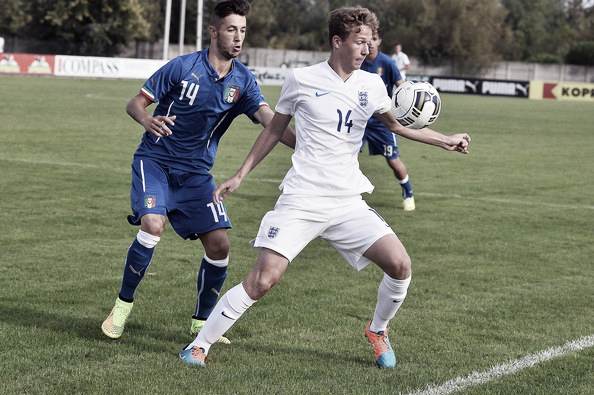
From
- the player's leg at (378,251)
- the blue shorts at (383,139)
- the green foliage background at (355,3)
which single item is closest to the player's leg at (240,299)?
the player's leg at (378,251)

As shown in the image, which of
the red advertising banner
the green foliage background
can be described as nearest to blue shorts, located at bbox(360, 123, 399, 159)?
the red advertising banner

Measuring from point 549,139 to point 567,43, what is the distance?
3037 inches

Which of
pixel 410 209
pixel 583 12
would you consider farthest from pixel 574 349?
pixel 583 12

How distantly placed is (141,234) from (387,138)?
21.5 ft

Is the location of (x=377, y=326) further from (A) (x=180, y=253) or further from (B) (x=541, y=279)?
(A) (x=180, y=253)

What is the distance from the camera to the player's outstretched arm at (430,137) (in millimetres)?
4855

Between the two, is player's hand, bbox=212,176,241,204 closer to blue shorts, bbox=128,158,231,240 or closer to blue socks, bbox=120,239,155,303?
blue shorts, bbox=128,158,231,240

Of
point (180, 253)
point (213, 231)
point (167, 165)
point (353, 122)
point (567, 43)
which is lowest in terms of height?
point (180, 253)

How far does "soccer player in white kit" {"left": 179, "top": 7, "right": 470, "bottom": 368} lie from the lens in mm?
4594

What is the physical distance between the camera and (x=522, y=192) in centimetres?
1273

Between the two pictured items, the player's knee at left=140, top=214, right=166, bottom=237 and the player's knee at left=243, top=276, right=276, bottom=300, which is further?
the player's knee at left=140, top=214, right=166, bottom=237

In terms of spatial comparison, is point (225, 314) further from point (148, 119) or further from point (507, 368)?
point (507, 368)

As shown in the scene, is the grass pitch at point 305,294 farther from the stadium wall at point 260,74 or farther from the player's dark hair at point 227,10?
the stadium wall at point 260,74

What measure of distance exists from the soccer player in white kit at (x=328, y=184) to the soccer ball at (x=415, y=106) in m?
0.36
